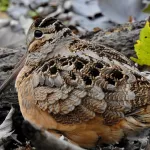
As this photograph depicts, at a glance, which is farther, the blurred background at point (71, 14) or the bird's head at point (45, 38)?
the blurred background at point (71, 14)

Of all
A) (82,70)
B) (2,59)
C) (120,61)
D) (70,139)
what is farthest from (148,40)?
(2,59)

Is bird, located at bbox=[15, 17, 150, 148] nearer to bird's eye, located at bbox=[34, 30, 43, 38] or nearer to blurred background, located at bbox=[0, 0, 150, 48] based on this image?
bird's eye, located at bbox=[34, 30, 43, 38]

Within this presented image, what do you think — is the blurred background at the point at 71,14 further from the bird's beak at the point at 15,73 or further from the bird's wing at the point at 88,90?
the bird's wing at the point at 88,90

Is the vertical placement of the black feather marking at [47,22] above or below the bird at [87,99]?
above

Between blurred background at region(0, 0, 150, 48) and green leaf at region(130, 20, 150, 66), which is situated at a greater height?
blurred background at region(0, 0, 150, 48)

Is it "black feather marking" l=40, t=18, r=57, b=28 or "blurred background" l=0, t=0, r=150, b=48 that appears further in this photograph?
"blurred background" l=0, t=0, r=150, b=48

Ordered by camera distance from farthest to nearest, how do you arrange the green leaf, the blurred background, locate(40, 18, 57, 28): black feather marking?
the blurred background, the green leaf, locate(40, 18, 57, 28): black feather marking

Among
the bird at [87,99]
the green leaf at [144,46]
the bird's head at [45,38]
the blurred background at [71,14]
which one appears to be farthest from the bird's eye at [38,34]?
the blurred background at [71,14]

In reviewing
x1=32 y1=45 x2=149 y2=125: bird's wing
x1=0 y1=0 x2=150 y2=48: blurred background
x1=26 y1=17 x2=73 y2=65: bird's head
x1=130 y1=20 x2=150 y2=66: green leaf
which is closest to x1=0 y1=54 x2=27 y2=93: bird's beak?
x1=26 y1=17 x2=73 y2=65: bird's head

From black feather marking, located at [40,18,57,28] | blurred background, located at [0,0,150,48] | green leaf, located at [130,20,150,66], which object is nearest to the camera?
black feather marking, located at [40,18,57,28]
